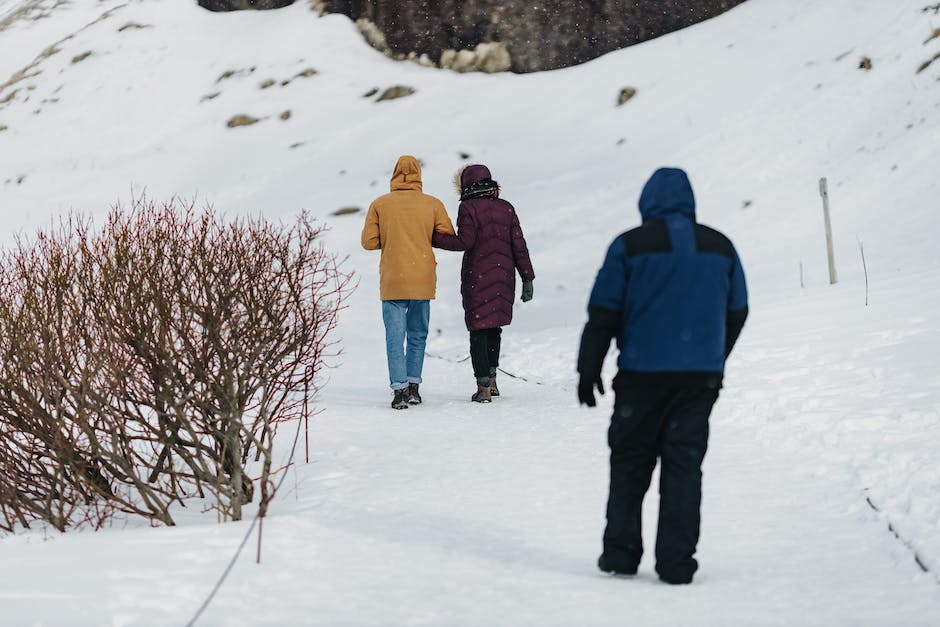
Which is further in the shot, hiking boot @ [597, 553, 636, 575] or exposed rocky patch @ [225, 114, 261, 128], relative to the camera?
exposed rocky patch @ [225, 114, 261, 128]

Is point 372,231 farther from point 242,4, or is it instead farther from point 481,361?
point 242,4

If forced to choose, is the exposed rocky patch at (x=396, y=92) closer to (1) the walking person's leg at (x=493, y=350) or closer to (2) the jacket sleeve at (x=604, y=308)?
(1) the walking person's leg at (x=493, y=350)

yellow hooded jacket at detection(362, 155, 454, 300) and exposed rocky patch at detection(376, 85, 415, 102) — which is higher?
exposed rocky patch at detection(376, 85, 415, 102)

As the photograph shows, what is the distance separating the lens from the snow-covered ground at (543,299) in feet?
12.9

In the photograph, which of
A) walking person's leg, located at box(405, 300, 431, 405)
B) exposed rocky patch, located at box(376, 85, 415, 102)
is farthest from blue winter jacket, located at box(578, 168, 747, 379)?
exposed rocky patch, located at box(376, 85, 415, 102)

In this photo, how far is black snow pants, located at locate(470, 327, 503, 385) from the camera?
8555 mm

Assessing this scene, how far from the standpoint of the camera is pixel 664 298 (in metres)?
3.85

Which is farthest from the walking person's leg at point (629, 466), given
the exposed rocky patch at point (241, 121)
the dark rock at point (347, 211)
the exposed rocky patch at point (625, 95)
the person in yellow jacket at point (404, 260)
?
the exposed rocky patch at point (241, 121)

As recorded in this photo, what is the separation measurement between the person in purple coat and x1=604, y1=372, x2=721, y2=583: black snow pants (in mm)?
4595

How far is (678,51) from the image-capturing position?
2484cm

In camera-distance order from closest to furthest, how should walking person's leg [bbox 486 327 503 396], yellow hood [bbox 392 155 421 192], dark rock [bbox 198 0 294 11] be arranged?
yellow hood [bbox 392 155 421 192] → walking person's leg [bbox 486 327 503 396] → dark rock [bbox 198 0 294 11]

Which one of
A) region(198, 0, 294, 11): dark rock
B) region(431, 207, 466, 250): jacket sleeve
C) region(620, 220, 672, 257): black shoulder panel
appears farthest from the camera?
region(198, 0, 294, 11): dark rock

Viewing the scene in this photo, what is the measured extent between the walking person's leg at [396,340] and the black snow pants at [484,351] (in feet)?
2.00

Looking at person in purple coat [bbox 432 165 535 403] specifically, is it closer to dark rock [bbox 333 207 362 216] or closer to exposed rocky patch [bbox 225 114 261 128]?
dark rock [bbox 333 207 362 216]
